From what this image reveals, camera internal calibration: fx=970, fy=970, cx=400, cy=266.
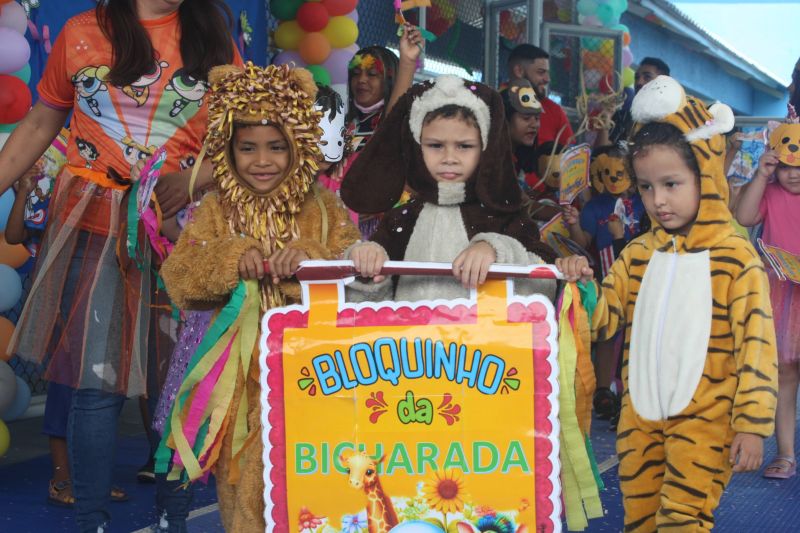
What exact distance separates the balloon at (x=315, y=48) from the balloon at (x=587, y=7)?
4.07 m

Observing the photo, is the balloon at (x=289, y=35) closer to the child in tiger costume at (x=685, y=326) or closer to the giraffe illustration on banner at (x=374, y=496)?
the child in tiger costume at (x=685, y=326)

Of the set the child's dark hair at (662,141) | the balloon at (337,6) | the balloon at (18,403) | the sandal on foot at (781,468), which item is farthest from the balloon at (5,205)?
the sandal on foot at (781,468)

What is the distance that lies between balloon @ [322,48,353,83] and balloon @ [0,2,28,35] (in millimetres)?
2207

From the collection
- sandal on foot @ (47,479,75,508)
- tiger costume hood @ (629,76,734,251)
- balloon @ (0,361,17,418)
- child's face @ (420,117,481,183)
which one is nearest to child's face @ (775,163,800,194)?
tiger costume hood @ (629,76,734,251)

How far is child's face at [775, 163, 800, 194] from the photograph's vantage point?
187 inches

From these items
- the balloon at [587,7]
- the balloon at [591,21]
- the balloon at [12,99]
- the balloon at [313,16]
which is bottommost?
the balloon at [12,99]

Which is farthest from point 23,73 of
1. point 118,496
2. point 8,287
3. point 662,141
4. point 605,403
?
point 605,403

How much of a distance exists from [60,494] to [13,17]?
7.44 feet

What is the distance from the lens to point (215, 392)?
102 inches

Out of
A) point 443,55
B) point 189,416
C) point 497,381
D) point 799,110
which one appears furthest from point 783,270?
point 443,55

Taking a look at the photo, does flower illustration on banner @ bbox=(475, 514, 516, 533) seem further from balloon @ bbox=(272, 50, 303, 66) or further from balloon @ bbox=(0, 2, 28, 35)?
balloon @ bbox=(272, 50, 303, 66)

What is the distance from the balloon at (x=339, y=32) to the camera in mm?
6449

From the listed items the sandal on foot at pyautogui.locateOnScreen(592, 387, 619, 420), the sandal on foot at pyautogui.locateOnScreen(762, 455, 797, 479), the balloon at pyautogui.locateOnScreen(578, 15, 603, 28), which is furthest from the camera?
the balloon at pyautogui.locateOnScreen(578, 15, 603, 28)

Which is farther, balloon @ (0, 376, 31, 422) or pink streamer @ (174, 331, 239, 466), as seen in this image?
balloon @ (0, 376, 31, 422)
